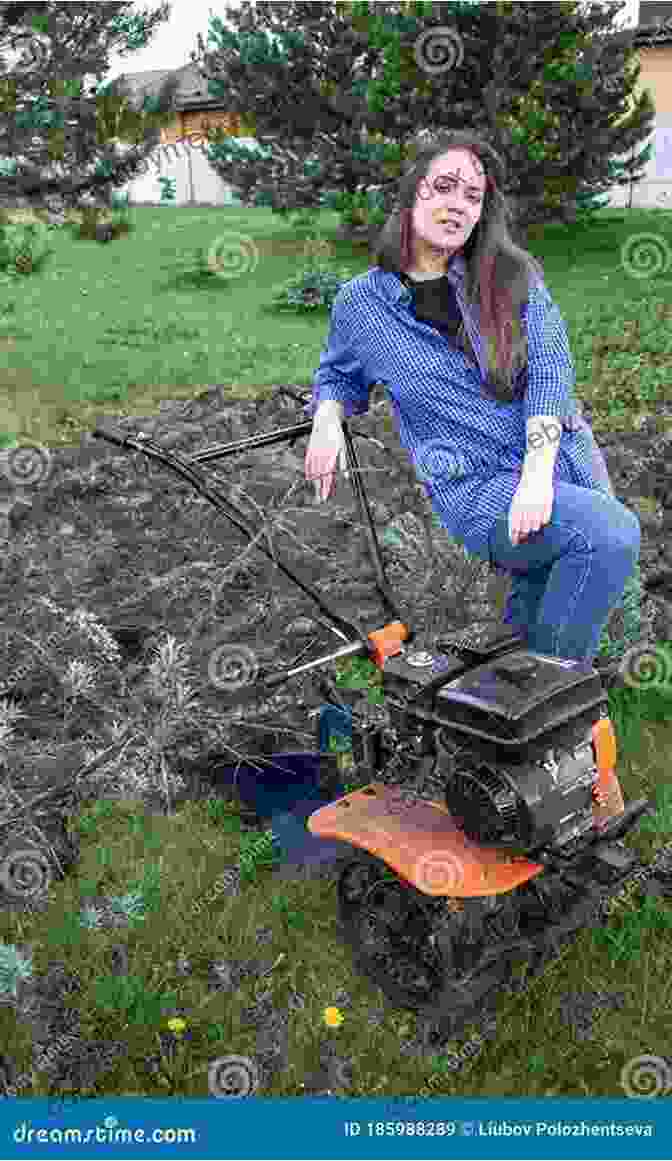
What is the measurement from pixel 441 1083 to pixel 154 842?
1380 mm

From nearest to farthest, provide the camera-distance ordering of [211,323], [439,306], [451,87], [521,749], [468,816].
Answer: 1. [521,749]
2. [468,816]
3. [439,306]
4. [211,323]
5. [451,87]

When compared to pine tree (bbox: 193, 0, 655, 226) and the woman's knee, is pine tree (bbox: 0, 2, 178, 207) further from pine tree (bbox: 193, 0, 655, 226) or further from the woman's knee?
the woman's knee

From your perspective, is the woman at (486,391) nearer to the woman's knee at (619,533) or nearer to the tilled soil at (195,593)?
the woman's knee at (619,533)

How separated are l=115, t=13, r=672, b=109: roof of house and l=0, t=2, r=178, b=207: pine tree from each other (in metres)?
0.21

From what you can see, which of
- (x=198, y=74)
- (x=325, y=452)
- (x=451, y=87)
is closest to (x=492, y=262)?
(x=325, y=452)

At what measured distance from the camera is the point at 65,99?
721 cm

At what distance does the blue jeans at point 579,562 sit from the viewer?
2605 mm

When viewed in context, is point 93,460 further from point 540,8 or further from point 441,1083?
point 540,8

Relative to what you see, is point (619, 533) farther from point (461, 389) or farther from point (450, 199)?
point (450, 199)

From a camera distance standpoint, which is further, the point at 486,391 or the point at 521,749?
the point at 486,391

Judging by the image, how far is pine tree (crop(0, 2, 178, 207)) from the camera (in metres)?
7.31

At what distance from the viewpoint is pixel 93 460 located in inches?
277

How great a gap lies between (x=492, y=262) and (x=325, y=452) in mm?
678

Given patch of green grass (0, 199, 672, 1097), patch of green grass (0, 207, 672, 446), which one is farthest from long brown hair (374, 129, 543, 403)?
patch of green grass (0, 207, 672, 446)
